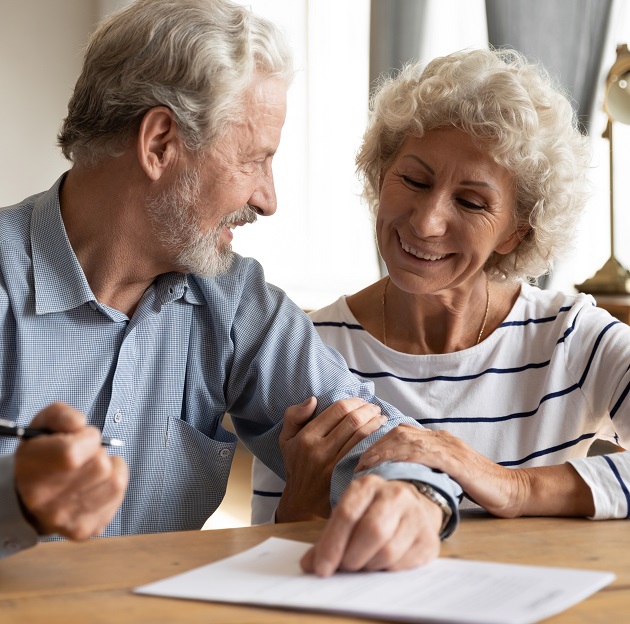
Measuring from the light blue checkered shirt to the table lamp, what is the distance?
1.70 m

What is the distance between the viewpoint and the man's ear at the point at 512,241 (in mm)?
1996

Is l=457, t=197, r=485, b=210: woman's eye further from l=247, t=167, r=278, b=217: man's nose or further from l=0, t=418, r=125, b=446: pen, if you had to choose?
l=0, t=418, r=125, b=446: pen

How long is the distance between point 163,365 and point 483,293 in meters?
0.76

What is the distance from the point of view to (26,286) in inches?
58.7

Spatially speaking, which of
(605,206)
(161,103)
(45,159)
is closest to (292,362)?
(161,103)

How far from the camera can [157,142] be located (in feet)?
5.15

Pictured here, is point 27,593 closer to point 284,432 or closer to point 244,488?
point 284,432

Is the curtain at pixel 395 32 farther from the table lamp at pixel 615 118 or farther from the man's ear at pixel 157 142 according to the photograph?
the man's ear at pixel 157 142

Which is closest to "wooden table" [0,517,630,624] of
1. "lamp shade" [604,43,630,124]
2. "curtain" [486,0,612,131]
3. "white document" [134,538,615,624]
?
"white document" [134,538,615,624]

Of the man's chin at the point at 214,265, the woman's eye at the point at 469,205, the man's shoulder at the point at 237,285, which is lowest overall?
the man's shoulder at the point at 237,285

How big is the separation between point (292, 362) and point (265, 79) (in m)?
0.49

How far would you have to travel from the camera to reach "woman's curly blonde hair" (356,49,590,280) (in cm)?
183

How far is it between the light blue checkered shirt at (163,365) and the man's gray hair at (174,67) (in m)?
0.17

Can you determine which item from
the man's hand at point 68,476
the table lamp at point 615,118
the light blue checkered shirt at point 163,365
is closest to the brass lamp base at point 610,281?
the table lamp at point 615,118
